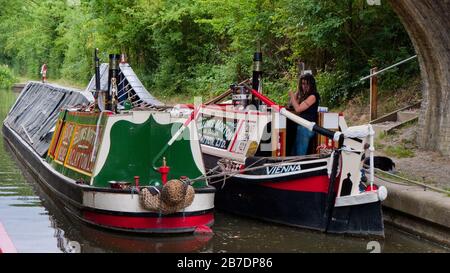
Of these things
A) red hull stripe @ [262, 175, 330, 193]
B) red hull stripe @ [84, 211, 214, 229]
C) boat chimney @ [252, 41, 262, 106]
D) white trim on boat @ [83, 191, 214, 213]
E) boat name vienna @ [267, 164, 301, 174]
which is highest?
boat chimney @ [252, 41, 262, 106]

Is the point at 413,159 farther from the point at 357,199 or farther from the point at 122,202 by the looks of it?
the point at 122,202

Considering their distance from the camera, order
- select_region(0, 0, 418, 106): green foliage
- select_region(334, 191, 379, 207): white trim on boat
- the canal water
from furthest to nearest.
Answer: select_region(0, 0, 418, 106): green foliage
select_region(334, 191, 379, 207): white trim on boat
the canal water

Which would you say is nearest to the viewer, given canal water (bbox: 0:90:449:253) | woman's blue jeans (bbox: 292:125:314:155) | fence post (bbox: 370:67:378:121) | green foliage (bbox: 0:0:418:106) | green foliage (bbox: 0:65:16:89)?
canal water (bbox: 0:90:449:253)

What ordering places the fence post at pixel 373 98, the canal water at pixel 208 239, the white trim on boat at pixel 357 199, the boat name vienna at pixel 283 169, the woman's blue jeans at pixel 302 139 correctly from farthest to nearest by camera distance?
the fence post at pixel 373 98, the woman's blue jeans at pixel 302 139, the boat name vienna at pixel 283 169, the white trim on boat at pixel 357 199, the canal water at pixel 208 239

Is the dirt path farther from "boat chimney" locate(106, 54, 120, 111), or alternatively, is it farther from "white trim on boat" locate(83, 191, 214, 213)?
"boat chimney" locate(106, 54, 120, 111)

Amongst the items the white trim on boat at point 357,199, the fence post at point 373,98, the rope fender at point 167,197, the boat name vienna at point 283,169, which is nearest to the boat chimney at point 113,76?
the rope fender at point 167,197

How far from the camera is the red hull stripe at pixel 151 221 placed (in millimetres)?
10828

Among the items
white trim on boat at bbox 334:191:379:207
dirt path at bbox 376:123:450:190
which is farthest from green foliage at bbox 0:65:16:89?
white trim on boat at bbox 334:191:379:207

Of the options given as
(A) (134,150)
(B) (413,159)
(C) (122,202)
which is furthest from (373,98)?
(C) (122,202)

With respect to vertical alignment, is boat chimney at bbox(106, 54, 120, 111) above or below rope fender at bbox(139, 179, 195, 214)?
above

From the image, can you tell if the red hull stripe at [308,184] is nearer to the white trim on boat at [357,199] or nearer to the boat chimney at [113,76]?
the white trim on boat at [357,199]

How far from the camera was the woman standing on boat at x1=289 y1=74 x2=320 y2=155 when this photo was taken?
12.4m

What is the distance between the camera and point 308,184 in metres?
11.3

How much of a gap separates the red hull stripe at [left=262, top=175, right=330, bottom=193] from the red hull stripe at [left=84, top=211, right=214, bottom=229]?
1.28 metres
